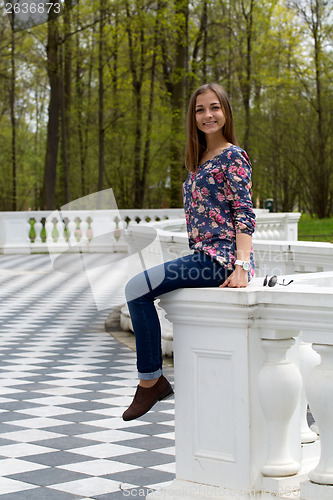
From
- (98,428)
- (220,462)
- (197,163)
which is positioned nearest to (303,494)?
(220,462)

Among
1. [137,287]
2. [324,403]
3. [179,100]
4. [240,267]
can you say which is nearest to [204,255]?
[240,267]

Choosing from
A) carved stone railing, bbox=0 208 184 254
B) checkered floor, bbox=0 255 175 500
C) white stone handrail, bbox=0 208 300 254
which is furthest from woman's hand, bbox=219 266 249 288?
carved stone railing, bbox=0 208 184 254

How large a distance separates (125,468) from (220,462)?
137 cm

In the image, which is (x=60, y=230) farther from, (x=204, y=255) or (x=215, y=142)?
(x=204, y=255)

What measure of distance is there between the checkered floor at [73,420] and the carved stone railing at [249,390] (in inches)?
31.8

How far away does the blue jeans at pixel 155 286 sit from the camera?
134 inches

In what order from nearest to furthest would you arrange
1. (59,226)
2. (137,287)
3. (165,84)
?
(137,287), (59,226), (165,84)

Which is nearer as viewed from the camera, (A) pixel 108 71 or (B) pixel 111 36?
(B) pixel 111 36

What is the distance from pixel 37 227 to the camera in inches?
961

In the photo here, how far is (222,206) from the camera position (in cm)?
362

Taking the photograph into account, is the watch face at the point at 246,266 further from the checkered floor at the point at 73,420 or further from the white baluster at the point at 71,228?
the white baluster at the point at 71,228

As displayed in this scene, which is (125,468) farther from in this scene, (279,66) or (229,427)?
(279,66)

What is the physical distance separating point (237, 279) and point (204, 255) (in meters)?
0.23

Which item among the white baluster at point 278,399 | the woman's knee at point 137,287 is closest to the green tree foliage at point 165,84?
the woman's knee at point 137,287
